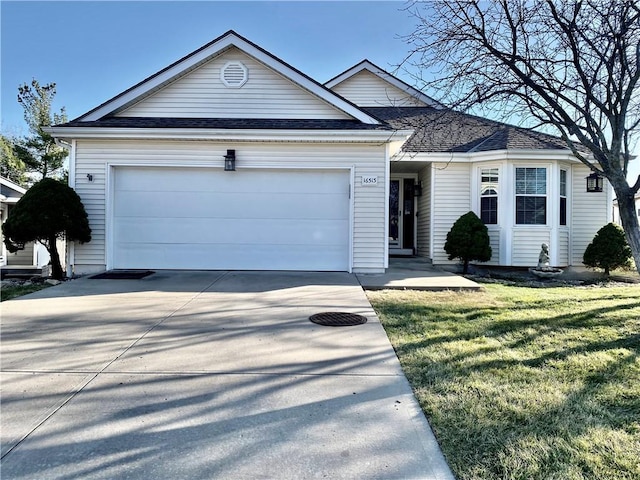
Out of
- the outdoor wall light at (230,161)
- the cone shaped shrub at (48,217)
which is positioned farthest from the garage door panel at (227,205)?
the cone shaped shrub at (48,217)

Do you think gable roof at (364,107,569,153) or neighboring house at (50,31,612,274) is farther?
gable roof at (364,107,569,153)

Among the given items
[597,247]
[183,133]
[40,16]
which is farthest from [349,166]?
[40,16]

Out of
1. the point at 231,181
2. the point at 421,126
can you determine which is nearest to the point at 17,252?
the point at 231,181

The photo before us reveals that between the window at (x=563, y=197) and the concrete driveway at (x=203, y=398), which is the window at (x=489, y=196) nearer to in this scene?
the window at (x=563, y=197)

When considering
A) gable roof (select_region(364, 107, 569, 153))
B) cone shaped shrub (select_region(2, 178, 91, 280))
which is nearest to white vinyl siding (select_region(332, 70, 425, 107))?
gable roof (select_region(364, 107, 569, 153))

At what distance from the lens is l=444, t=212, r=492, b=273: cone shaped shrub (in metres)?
9.52

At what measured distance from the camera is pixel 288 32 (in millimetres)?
9523

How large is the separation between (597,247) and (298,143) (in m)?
7.89

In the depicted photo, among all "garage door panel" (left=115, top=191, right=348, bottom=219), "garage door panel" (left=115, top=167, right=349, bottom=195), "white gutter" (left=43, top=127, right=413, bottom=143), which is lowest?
"garage door panel" (left=115, top=191, right=348, bottom=219)

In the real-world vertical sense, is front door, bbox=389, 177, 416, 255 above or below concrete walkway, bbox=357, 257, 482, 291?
above

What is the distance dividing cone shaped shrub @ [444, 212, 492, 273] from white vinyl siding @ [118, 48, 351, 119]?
3.94 m

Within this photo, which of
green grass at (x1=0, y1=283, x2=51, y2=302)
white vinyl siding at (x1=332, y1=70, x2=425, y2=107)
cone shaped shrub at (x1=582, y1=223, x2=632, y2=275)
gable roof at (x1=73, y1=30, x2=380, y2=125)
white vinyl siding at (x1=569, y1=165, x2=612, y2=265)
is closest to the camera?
green grass at (x1=0, y1=283, x2=51, y2=302)

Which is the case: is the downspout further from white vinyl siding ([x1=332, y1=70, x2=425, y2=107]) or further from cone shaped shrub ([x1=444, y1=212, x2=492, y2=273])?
cone shaped shrub ([x1=444, y1=212, x2=492, y2=273])

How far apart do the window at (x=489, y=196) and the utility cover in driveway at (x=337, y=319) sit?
690 cm
